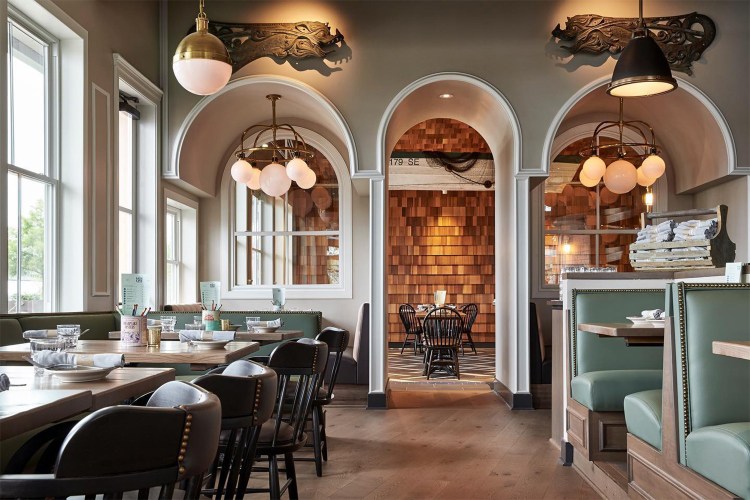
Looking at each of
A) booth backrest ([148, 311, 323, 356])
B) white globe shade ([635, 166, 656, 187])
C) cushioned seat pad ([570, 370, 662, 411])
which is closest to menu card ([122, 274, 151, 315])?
booth backrest ([148, 311, 323, 356])

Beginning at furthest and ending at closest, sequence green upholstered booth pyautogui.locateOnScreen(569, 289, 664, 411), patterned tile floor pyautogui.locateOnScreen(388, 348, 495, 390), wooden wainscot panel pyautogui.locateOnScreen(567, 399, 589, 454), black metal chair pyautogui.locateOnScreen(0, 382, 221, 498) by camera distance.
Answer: patterned tile floor pyautogui.locateOnScreen(388, 348, 495, 390) → green upholstered booth pyautogui.locateOnScreen(569, 289, 664, 411) → wooden wainscot panel pyautogui.locateOnScreen(567, 399, 589, 454) → black metal chair pyautogui.locateOnScreen(0, 382, 221, 498)

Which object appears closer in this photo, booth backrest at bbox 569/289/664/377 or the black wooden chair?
the black wooden chair

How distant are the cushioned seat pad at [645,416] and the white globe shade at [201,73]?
258 centimetres

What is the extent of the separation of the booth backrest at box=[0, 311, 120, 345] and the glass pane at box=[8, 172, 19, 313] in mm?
282

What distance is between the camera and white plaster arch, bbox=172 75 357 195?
6574 mm

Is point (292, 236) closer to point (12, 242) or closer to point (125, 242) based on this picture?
point (125, 242)

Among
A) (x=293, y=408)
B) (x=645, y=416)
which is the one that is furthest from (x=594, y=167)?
(x=293, y=408)

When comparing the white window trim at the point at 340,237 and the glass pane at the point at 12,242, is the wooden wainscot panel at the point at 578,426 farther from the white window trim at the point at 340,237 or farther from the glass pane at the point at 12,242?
the white window trim at the point at 340,237

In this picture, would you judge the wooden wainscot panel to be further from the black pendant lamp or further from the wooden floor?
the black pendant lamp

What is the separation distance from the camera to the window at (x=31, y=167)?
4578mm

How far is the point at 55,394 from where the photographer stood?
5.89 feet

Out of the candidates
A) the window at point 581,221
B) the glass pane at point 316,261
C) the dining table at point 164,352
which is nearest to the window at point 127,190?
the glass pane at point 316,261

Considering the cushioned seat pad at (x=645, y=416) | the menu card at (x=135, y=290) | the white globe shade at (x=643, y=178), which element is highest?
the white globe shade at (x=643, y=178)

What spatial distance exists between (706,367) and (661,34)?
15.3ft
